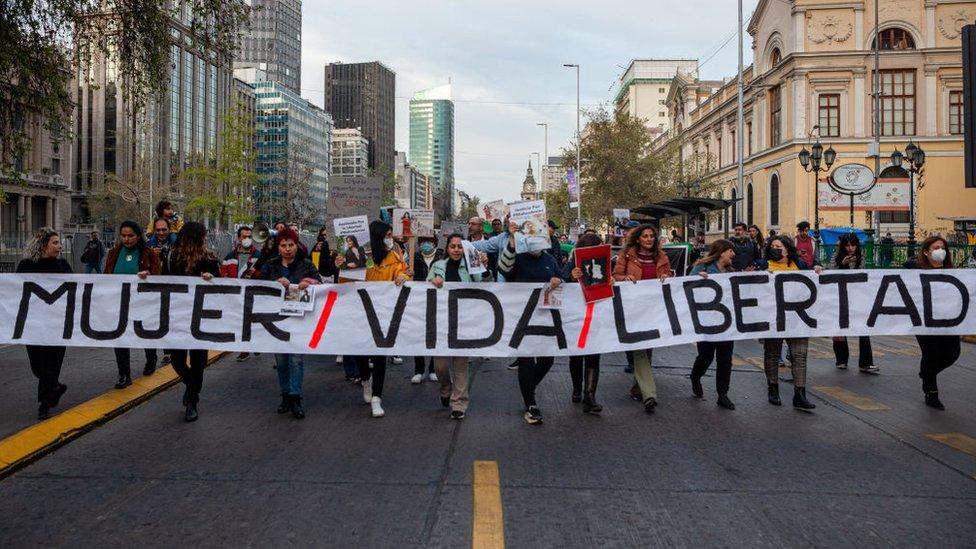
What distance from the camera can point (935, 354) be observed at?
24.8 ft

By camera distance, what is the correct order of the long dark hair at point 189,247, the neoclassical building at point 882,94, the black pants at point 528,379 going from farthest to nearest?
the neoclassical building at point 882,94 → the long dark hair at point 189,247 → the black pants at point 528,379

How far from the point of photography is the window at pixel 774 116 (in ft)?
156

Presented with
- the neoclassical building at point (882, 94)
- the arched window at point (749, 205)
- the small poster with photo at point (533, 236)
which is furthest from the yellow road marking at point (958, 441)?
the arched window at point (749, 205)

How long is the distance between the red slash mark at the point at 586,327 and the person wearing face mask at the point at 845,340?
4.53 meters

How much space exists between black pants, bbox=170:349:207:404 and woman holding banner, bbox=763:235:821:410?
5789mm

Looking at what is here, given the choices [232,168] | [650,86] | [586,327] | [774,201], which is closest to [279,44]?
[650,86]

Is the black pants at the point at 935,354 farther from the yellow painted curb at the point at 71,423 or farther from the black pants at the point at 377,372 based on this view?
the yellow painted curb at the point at 71,423

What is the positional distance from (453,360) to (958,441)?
4.48 meters

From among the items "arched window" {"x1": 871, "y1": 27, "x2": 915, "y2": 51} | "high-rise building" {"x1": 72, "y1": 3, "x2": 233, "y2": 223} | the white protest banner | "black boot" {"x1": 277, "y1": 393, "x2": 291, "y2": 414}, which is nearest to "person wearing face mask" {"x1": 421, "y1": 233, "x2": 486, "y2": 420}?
the white protest banner

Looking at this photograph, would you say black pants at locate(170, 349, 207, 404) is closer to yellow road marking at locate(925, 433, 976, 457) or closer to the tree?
yellow road marking at locate(925, 433, 976, 457)

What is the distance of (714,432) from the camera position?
6477 millimetres

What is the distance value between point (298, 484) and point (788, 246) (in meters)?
5.74

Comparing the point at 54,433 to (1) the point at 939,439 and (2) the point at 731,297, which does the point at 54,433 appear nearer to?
(2) the point at 731,297

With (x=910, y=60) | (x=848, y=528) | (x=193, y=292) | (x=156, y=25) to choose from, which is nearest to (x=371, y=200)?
(x=156, y=25)
